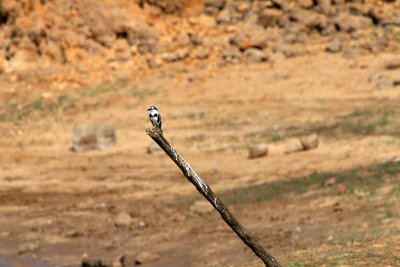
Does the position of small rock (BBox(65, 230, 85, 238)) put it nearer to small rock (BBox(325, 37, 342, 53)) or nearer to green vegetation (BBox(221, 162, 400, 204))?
green vegetation (BBox(221, 162, 400, 204))

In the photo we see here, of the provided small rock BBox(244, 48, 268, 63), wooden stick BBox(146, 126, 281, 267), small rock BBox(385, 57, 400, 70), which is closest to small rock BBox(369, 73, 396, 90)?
small rock BBox(385, 57, 400, 70)

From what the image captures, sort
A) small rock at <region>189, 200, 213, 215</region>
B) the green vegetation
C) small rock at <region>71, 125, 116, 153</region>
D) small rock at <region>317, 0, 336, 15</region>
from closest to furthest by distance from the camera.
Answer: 1. the green vegetation
2. small rock at <region>189, 200, 213, 215</region>
3. small rock at <region>71, 125, 116, 153</region>
4. small rock at <region>317, 0, 336, 15</region>

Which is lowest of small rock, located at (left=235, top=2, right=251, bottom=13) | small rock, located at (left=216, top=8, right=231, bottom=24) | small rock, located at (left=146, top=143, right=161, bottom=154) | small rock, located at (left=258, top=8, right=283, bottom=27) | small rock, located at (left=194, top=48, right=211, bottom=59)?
small rock, located at (left=146, top=143, right=161, bottom=154)

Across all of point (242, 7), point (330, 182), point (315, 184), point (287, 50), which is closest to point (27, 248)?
point (315, 184)

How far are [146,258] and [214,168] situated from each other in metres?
5.70

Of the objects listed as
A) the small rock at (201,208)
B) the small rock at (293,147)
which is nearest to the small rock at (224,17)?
the small rock at (293,147)

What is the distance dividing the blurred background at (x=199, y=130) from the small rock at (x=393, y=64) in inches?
2.0

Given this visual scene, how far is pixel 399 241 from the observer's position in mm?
10805

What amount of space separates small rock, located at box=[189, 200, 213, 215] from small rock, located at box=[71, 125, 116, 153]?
6.06 meters

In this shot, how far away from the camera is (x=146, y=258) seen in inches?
531

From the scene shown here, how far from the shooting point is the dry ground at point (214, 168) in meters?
13.7

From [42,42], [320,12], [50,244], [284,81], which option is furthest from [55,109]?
[50,244]

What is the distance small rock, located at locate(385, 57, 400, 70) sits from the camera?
24188 mm

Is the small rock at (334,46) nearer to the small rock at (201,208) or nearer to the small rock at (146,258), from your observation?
the small rock at (201,208)
